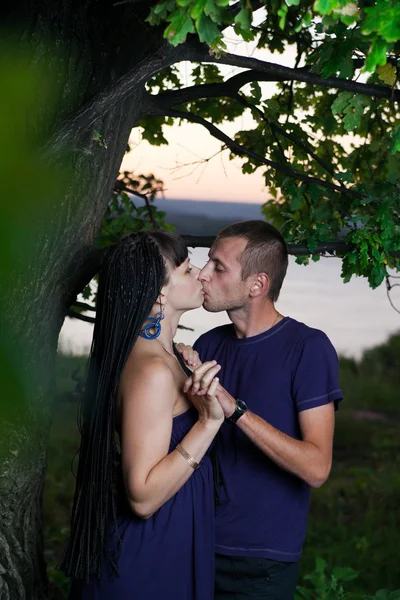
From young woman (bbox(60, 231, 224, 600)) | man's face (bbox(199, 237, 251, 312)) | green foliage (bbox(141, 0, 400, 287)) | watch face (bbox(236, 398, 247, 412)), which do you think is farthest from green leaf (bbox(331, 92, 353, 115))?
watch face (bbox(236, 398, 247, 412))

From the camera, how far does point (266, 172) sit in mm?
4898

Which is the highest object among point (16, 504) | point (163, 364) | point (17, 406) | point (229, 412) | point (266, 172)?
point (266, 172)

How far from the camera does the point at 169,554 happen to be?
7.95 feet

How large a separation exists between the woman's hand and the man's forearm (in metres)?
0.21

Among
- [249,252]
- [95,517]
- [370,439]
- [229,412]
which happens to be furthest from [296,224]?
[370,439]

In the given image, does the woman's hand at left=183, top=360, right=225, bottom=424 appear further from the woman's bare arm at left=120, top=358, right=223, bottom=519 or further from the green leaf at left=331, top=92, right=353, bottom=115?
the green leaf at left=331, top=92, right=353, bottom=115

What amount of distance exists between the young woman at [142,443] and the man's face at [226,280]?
1.55ft

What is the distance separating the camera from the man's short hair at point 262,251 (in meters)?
3.06

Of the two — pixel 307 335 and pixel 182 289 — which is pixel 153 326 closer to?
pixel 182 289

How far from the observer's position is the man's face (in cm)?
301

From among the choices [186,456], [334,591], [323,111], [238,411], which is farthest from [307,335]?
[323,111]

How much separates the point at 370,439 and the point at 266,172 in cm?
764

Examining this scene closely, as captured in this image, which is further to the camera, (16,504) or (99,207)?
(99,207)

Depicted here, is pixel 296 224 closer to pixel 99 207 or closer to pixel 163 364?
pixel 99 207
